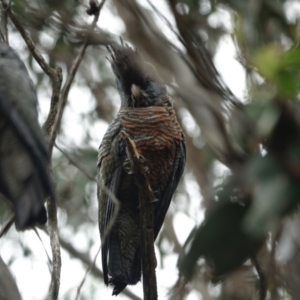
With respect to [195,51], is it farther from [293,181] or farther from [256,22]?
[256,22]

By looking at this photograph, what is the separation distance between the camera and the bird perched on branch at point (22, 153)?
7.16 feet

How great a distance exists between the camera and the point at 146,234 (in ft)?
10.6

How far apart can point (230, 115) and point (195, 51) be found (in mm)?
343

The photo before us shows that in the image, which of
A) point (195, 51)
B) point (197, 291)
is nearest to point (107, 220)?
point (197, 291)

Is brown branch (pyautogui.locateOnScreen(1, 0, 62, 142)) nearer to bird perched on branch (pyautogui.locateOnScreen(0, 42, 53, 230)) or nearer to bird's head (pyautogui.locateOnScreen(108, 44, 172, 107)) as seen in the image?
bird perched on branch (pyautogui.locateOnScreen(0, 42, 53, 230))

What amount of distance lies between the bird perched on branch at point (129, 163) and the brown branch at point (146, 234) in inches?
25.6

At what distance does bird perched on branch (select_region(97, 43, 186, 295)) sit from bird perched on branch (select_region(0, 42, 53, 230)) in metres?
1.59

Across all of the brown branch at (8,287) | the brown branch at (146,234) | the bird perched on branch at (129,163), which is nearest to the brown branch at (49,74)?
the brown branch at (146,234)

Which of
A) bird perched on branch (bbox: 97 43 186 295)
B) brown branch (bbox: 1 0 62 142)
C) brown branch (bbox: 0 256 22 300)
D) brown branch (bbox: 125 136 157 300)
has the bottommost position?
bird perched on branch (bbox: 97 43 186 295)

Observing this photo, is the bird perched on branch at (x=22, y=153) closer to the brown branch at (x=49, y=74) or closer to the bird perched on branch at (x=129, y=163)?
the brown branch at (x=49, y=74)

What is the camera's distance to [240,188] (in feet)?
4.41

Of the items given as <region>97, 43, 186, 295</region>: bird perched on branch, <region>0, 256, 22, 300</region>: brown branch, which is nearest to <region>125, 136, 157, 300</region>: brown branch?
<region>97, 43, 186, 295</region>: bird perched on branch

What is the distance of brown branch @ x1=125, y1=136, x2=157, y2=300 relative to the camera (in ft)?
10.0

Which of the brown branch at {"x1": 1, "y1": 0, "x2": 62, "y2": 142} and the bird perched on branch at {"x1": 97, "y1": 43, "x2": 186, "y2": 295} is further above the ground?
the brown branch at {"x1": 1, "y1": 0, "x2": 62, "y2": 142}
